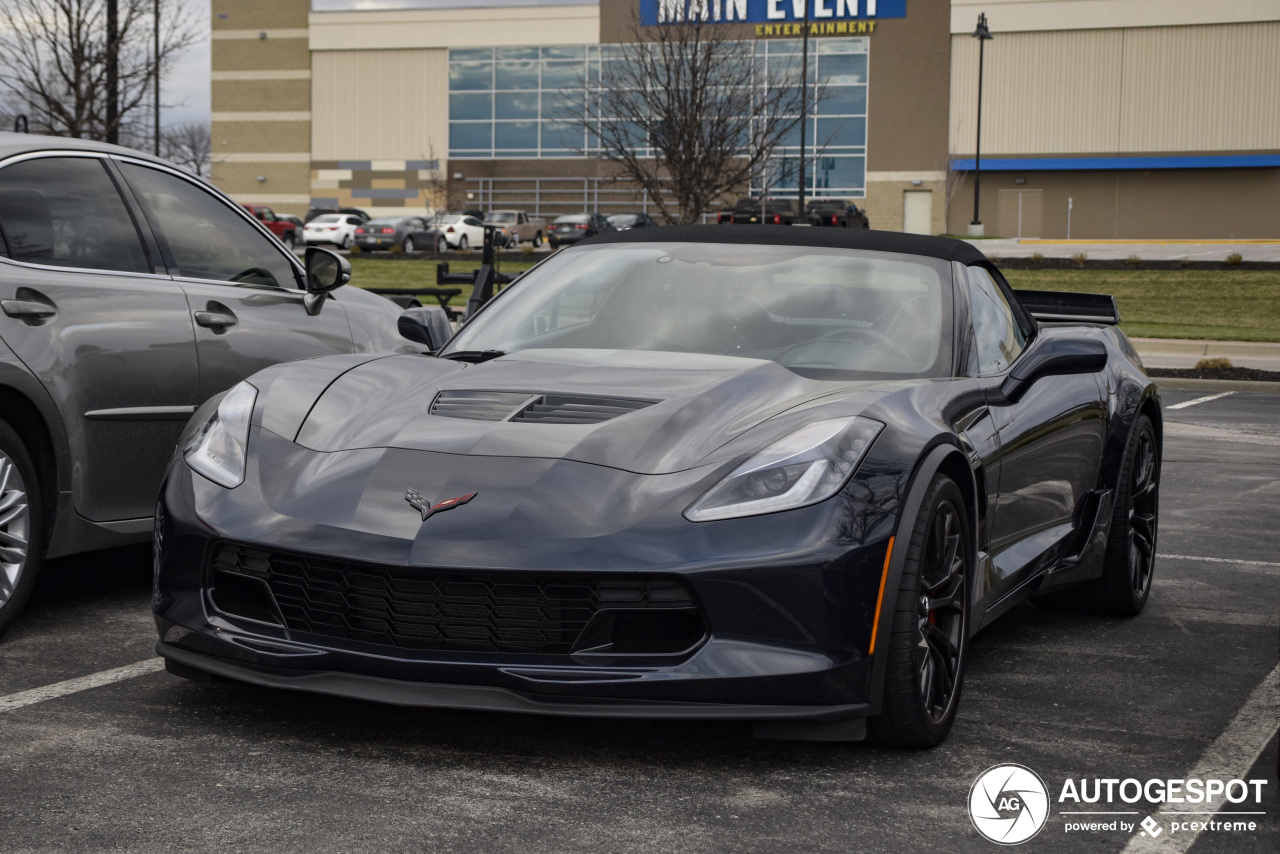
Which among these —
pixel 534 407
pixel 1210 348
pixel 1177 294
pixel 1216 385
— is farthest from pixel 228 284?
pixel 1177 294

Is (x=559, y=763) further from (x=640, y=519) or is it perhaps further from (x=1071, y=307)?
(x=1071, y=307)

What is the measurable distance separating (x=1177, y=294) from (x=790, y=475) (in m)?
23.5

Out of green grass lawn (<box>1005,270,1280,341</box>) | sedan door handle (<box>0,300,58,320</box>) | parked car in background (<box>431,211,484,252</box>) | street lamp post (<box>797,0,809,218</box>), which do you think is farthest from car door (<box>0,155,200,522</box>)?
parked car in background (<box>431,211,484,252</box>)

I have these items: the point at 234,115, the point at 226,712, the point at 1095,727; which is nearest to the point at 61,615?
the point at 226,712

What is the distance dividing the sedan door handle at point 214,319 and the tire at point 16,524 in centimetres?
94

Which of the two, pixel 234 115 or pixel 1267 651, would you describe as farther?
pixel 234 115

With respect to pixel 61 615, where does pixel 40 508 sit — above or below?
above

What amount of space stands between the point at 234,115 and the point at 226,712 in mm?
76387

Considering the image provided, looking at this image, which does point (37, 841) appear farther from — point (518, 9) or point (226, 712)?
point (518, 9)

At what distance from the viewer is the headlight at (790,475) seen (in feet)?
11.6

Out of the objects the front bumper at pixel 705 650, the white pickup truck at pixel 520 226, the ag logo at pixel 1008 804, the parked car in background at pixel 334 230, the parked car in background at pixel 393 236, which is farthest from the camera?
the white pickup truck at pixel 520 226

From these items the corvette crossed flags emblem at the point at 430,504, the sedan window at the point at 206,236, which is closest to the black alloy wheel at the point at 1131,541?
the corvette crossed flags emblem at the point at 430,504

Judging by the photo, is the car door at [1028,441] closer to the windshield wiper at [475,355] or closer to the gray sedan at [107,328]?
the windshield wiper at [475,355]

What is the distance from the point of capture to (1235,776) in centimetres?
364
